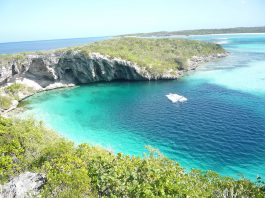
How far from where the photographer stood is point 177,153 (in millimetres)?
A: 36188

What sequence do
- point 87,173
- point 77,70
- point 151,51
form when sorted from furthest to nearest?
point 151,51
point 77,70
point 87,173

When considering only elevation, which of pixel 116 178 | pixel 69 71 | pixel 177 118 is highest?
pixel 116 178

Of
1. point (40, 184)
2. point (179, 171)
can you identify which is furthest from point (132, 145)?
point (40, 184)

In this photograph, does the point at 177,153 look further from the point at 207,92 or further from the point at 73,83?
the point at 73,83

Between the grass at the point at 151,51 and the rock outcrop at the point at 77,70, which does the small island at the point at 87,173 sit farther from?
the grass at the point at 151,51

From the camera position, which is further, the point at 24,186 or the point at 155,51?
the point at 155,51

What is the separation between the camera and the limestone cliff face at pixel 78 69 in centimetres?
7631

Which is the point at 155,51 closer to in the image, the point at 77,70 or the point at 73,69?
the point at 77,70

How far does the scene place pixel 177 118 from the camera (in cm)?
4903

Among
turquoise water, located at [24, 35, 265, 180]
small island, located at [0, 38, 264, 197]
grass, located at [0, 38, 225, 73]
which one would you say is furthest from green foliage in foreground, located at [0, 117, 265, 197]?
grass, located at [0, 38, 225, 73]

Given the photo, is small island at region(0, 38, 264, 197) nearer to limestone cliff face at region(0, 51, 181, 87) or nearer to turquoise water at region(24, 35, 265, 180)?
turquoise water at region(24, 35, 265, 180)

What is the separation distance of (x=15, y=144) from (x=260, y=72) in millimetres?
85218

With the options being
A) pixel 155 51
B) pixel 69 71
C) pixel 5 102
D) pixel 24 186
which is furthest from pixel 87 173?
pixel 155 51

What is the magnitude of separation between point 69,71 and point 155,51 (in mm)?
43157
